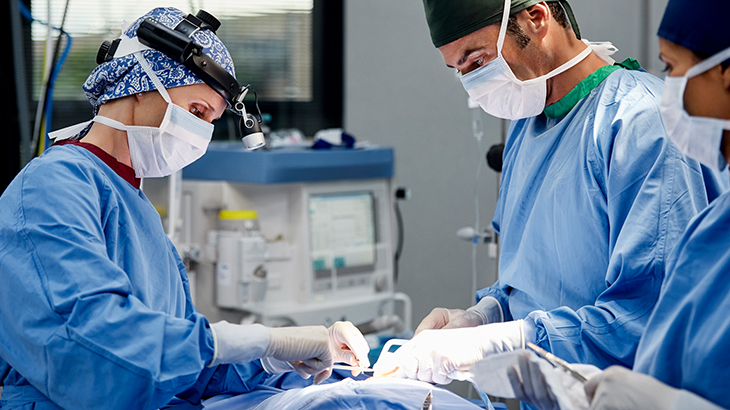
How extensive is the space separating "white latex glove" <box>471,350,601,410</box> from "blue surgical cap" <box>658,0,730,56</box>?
0.47 meters

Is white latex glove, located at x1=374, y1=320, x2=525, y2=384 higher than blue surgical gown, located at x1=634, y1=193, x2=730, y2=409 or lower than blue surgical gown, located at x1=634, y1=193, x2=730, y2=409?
lower

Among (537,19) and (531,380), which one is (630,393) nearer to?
(531,380)

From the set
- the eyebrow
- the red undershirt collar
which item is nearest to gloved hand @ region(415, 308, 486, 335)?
the eyebrow

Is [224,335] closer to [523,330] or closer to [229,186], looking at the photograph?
[523,330]

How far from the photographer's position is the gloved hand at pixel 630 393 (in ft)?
2.64

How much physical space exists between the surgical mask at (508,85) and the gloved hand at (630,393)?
691 mm

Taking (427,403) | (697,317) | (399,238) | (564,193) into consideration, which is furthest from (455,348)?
(399,238)

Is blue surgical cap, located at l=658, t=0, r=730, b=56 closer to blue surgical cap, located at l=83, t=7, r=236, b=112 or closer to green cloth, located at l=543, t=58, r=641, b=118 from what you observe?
green cloth, located at l=543, t=58, r=641, b=118

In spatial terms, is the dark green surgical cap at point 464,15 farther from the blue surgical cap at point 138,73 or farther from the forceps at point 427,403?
the forceps at point 427,403

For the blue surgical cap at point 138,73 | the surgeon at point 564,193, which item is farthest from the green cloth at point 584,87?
the blue surgical cap at point 138,73

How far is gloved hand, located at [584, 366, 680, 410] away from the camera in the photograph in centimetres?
80

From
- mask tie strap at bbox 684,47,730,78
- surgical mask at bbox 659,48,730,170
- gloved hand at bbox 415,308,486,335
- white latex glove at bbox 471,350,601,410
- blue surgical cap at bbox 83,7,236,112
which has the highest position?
blue surgical cap at bbox 83,7,236,112

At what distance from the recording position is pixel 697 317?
858mm

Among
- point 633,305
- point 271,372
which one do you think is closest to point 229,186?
point 271,372
